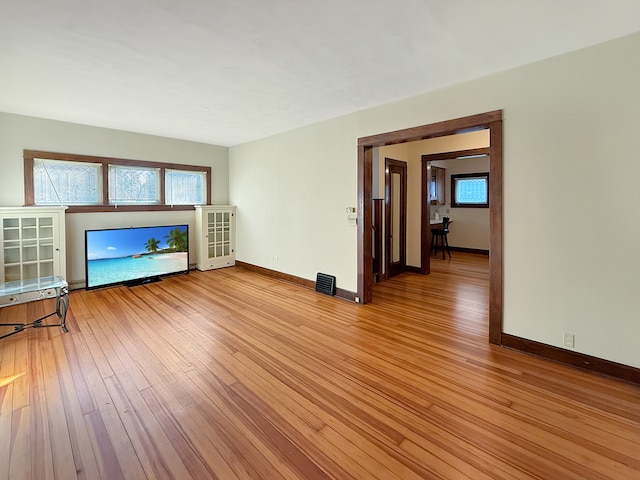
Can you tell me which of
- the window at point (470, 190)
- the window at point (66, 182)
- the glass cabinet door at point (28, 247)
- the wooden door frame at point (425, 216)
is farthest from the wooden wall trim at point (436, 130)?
the window at point (470, 190)

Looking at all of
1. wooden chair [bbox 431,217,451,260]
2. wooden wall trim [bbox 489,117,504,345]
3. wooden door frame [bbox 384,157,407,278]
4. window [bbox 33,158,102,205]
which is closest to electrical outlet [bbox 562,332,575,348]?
wooden wall trim [bbox 489,117,504,345]

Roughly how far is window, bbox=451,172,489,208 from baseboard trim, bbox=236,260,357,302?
609 cm

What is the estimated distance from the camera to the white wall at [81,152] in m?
4.34

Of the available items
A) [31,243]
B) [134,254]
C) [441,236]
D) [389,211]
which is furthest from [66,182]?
[441,236]

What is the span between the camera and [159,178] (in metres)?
5.82

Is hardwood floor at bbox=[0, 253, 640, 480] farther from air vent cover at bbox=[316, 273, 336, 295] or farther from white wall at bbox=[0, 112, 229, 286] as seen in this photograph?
white wall at bbox=[0, 112, 229, 286]

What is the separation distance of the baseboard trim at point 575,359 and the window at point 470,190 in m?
6.44

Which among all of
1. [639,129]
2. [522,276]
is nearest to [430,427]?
[522,276]

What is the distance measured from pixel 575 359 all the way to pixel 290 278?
3.97m

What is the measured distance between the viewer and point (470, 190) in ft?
28.9

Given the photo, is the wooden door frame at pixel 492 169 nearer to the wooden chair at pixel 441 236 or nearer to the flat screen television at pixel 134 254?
the flat screen television at pixel 134 254

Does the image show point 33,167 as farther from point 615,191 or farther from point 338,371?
point 615,191

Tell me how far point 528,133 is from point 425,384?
243 centimetres

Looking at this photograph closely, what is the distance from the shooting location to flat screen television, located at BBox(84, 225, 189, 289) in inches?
191
